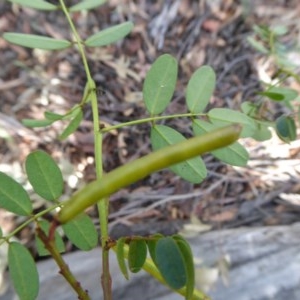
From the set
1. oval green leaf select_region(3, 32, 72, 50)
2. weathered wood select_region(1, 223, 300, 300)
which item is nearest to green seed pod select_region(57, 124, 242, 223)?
oval green leaf select_region(3, 32, 72, 50)

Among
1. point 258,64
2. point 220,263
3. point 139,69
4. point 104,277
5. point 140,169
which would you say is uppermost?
point 140,169

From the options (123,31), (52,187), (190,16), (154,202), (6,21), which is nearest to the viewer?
(52,187)

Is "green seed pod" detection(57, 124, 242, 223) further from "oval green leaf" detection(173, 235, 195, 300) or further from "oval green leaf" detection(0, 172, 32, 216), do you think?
"oval green leaf" detection(0, 172, 32, 216)

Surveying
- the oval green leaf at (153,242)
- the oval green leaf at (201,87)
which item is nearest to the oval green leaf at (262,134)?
the oval green leaf at (201,87)

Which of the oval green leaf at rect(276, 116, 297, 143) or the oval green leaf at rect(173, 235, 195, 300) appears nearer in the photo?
the oval green leaf at rect(173, 235, 195, 300)

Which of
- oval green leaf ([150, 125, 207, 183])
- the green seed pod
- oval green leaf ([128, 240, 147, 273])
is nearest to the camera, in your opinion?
the green seed pod

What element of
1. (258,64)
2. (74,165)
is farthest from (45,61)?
(258,64)

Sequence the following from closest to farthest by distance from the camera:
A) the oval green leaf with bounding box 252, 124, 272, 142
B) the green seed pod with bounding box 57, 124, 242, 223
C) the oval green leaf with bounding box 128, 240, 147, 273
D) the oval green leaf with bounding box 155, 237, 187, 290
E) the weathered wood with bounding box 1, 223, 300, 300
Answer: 1. the green seed pod with bounding box 57, 124, 242, 223
2. the oval green leaf with bounding box 155, 237, 187, 290
3. the oval green leaf with bounding box 128, 240, 147, 273
4. the oval green leaf with bounding box 252, 124, 272, 142
5. the weathered wood with bounding box 1, 223, 300, 300

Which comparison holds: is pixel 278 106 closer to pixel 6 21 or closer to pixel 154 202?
pixel 154 202

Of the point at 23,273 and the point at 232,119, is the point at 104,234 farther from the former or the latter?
the point at 232,119
